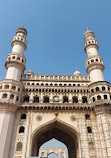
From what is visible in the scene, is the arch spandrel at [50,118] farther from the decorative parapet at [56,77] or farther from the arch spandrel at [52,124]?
the decorative parapet at [56,77]

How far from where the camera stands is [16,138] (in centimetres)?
2519

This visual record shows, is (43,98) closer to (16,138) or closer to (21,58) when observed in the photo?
(16,138)

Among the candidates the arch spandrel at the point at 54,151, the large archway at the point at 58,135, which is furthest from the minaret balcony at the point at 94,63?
the arch spandrel at the point at 54,151

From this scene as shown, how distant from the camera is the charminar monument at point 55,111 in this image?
80.7 ft

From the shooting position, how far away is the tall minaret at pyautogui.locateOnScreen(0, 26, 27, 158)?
947 inches

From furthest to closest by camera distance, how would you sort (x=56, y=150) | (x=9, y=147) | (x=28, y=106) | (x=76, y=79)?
(x=56, y=150), (x=76, y=79), (x=28, y=106), (x=9, y=147)

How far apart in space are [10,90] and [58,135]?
571 inches

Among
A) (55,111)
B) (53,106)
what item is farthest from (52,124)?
(53,106)

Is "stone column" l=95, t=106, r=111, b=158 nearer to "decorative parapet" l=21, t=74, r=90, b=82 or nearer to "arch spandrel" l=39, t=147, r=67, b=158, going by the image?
"decorative parapet" l=21, t=74, r=90, b=82

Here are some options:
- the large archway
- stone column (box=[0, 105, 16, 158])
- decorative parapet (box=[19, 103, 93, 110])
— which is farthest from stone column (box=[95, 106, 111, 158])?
stone column (box=[0, 105, 16, 158])

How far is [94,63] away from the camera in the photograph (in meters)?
33.2

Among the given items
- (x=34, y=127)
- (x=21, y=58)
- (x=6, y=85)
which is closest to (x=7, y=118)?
(x=34, y=127)

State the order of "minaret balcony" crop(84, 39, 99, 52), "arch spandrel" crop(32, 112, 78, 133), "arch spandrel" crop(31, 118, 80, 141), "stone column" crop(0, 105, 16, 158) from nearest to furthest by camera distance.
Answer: "stone column" crop(0, 105, 16, 158) → "arch spandrel" crop(31, 118, 80, 141) → "arch spandrel" crop(32, 112, 78, 133) → "minaret balcony" crop(84, 39, 99, 52)

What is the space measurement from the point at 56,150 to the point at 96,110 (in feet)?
113
